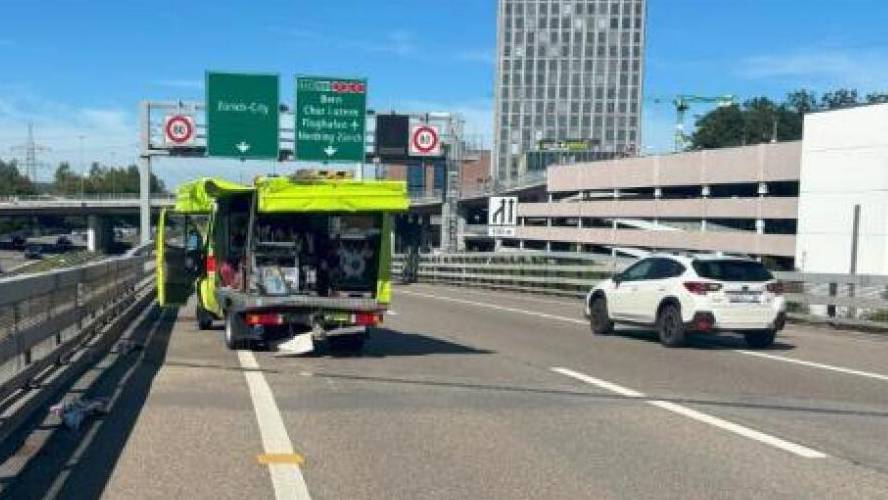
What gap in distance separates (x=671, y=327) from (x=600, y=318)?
92.6 inches

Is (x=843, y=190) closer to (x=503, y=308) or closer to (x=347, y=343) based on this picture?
(x=503, y=308)

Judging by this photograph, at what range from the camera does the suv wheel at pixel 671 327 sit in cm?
1733

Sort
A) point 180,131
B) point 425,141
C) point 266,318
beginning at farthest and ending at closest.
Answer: point 425,141 → point 180,131 → point 266,318

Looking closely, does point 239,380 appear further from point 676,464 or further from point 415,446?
point 676,464

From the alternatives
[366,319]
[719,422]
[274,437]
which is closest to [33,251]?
[366,319]

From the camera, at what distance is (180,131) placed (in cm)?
4269

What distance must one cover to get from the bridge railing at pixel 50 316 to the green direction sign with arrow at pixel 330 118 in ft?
78.5

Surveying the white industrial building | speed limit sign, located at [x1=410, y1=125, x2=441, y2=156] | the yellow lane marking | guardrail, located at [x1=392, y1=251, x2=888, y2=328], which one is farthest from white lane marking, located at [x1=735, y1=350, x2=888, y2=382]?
the white industrial building

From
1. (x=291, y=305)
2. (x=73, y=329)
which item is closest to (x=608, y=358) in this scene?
(x=291, y=305)

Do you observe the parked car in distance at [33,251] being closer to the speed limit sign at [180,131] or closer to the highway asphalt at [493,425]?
the speed limit sign at [180,131]

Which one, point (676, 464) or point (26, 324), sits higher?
point (26, 324)

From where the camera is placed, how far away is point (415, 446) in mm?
8312

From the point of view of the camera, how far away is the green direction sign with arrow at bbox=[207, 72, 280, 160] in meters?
40.3

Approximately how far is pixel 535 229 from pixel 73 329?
107 m
